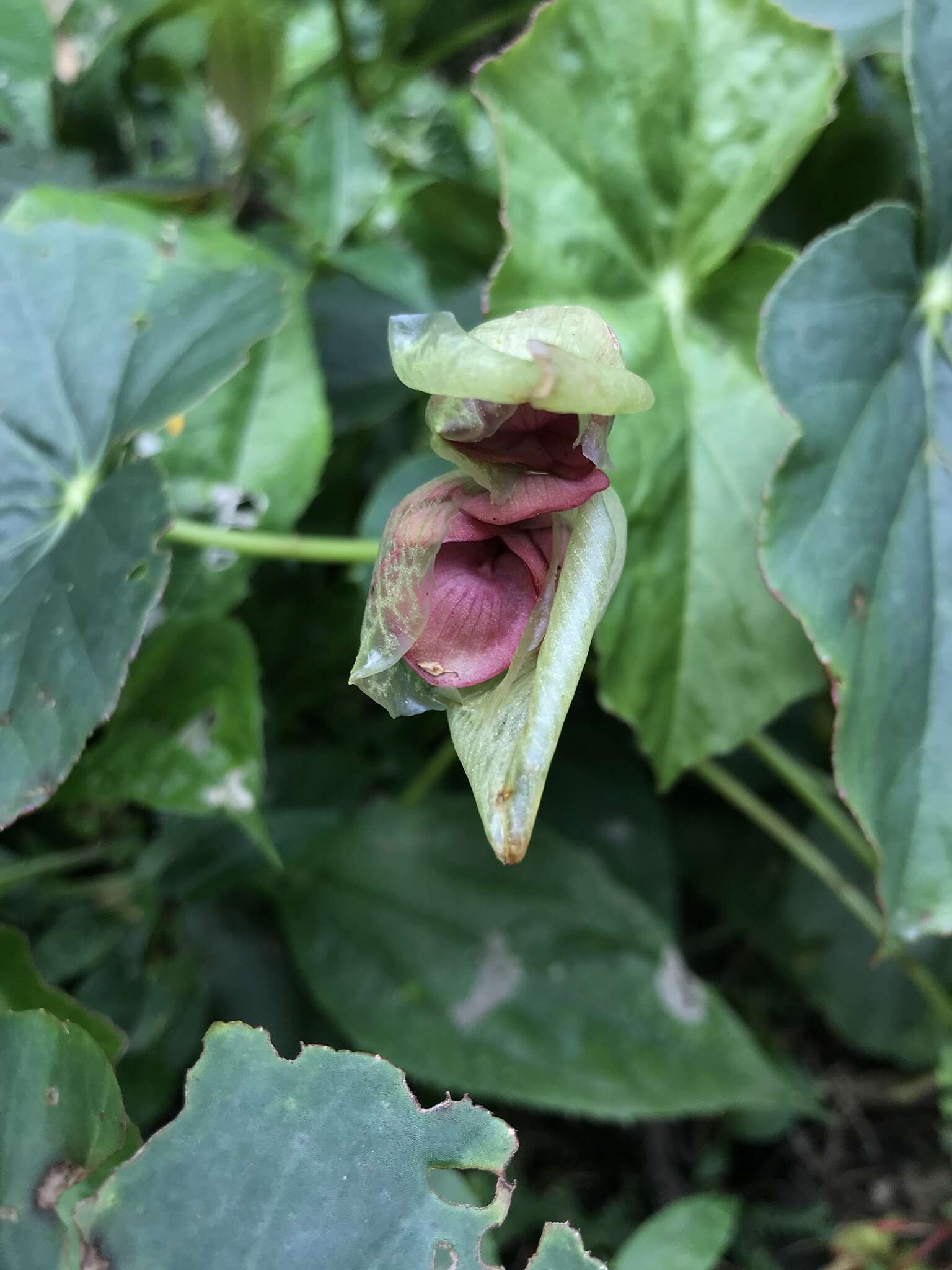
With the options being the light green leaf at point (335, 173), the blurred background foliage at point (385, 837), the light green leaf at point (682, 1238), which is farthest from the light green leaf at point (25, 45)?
the light green leaf at point (682, 1238)

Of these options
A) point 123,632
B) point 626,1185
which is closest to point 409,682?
point 123,632

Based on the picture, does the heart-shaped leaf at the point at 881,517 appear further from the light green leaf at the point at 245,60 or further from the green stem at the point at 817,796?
the light green leaf at the point at 245,60

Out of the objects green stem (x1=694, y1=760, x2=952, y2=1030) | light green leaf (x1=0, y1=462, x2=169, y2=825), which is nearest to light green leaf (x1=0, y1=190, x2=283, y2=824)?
light green leaf (x1=0, y1=462, x2=169, y2=825)

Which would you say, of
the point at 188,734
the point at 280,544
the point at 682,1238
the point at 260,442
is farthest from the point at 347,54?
the point at 682,1238

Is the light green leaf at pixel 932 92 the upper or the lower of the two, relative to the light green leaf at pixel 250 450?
upper

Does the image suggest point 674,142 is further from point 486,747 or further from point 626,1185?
point 626,1185

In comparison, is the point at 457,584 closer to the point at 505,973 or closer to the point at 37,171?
the point at 505,973

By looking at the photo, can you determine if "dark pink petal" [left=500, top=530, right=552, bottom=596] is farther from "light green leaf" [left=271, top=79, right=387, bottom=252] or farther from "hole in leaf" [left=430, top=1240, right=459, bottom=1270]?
"light green leaf" [left=271, top=79, right=387, bottom=252]
